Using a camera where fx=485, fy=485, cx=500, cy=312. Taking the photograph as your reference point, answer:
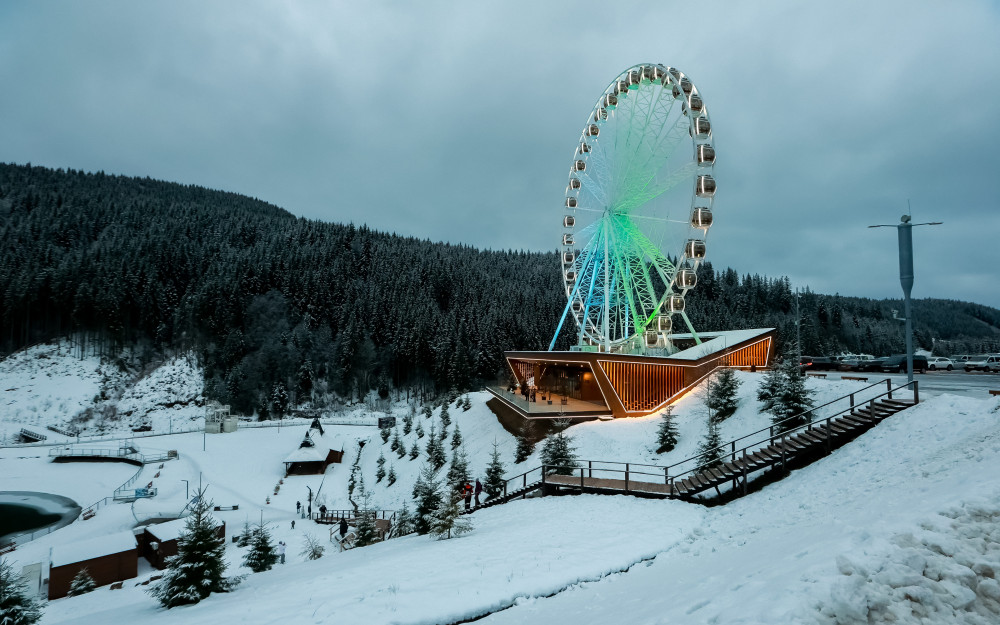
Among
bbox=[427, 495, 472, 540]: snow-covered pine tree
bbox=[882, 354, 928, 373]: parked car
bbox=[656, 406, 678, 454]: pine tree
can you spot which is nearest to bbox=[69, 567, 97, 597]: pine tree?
bbox=[427, 495, 472, 540]: snow-covered pine tree

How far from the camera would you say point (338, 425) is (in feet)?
191

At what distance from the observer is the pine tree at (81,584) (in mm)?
20922

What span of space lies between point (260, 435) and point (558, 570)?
53.0m

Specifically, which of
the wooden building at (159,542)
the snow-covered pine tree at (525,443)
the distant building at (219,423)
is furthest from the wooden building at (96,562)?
the distant building at (219,423)

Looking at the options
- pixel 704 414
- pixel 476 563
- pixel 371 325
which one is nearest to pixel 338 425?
pixel 371 325

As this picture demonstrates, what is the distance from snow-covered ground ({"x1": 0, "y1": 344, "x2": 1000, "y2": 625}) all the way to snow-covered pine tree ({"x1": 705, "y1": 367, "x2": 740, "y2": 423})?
2782 mm

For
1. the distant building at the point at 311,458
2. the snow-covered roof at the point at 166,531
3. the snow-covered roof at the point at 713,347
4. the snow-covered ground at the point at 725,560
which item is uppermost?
the snow-covered roof at the point at 713,347

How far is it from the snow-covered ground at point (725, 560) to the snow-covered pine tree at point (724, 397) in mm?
2782

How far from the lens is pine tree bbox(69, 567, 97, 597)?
20922mm

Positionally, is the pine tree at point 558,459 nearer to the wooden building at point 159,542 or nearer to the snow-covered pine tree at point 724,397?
the snow-covered pine tree at point 724,397

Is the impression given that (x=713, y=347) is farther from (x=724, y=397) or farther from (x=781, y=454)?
(x=781, y=454)

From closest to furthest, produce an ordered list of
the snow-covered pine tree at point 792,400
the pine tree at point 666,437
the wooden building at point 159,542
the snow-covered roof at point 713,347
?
the snow-covered pine tree at point 792,400 → the pine tree at point 666,437 → the wooden building at point 159,542 → the snow-covered roof at point 713,347

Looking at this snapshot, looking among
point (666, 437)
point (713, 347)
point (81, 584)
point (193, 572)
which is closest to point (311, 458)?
point (81, 584)

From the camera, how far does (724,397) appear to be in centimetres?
2484
